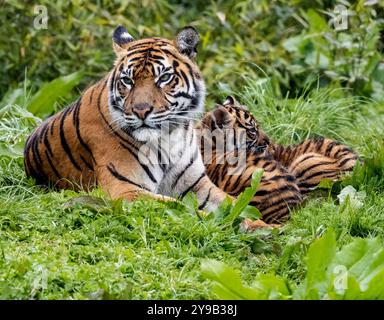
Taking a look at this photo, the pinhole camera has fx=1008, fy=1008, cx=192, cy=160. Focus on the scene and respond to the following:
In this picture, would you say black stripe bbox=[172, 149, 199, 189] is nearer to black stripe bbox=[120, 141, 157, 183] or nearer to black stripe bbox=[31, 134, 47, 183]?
black stripe bbox=[120, 141, 157, 183]

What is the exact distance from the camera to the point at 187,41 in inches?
311

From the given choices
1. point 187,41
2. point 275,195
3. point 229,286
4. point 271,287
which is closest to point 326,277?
point 271,287

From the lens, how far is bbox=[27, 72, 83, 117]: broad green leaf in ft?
32.9

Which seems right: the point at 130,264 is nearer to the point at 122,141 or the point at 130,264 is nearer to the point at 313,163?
the point at 122,141

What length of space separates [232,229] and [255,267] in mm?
420

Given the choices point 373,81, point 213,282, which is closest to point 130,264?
point 213,282

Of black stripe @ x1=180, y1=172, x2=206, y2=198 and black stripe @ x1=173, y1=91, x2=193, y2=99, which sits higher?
black stripe @ x1=173, y1=91, x2=193, y2=99

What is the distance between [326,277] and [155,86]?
253 centimetres

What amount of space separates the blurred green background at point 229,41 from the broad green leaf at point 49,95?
524mm

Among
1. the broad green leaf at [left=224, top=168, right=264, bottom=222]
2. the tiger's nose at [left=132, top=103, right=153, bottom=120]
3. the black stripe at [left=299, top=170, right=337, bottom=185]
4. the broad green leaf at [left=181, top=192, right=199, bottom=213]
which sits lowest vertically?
the black stripe at [left=299, top=170, right=337, bottom=185]

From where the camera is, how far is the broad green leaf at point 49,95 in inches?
395

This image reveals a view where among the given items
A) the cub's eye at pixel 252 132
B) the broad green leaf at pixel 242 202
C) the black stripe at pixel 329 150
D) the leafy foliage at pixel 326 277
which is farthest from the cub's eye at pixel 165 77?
the leafy foliage at pixel 326 277

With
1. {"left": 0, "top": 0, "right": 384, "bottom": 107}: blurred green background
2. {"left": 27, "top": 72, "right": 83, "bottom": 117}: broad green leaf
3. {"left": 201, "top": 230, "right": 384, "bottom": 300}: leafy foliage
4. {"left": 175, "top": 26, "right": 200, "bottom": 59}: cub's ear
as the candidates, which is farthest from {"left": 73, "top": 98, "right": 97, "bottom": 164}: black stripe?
{"left": 0, "top": 0, "right": 384, "bottom": 107}: blurred green background

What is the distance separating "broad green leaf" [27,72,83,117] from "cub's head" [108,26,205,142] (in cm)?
221
